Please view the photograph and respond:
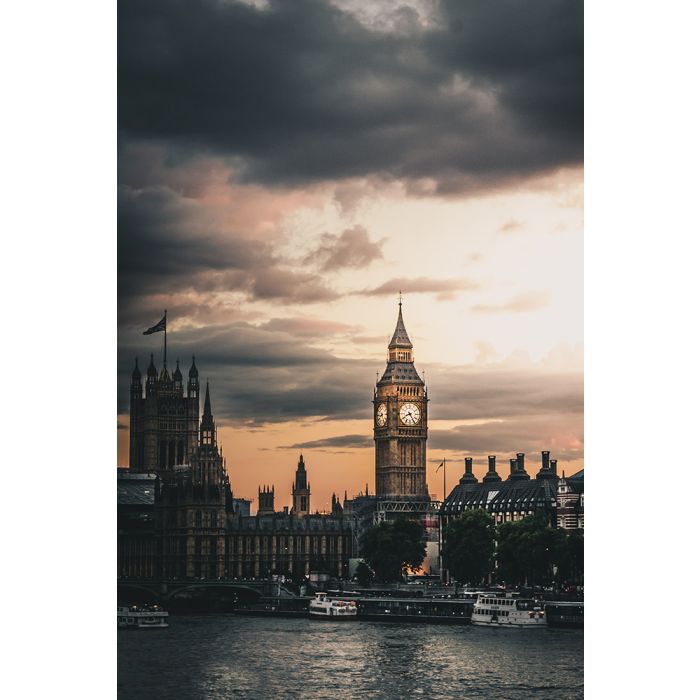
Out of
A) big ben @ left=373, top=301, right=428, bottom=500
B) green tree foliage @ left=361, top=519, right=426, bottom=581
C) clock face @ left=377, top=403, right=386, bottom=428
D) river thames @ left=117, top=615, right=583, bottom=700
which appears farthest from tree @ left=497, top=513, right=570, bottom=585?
clock face @ left=377, top=403, right=386, bottom=428

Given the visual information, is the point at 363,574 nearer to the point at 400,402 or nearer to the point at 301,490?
the point at 301,490

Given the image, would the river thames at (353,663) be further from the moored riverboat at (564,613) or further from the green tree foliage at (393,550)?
the green tree foliage at (393,550)

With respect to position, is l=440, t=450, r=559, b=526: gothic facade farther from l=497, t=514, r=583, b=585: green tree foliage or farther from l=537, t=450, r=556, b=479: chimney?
l=497, t=514, r=583, b=585: green tree foliage

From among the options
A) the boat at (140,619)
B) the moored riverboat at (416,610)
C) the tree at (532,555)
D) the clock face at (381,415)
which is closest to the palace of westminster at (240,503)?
the clock face at (381,415)

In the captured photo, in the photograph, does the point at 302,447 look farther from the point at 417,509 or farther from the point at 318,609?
the point at 417,509

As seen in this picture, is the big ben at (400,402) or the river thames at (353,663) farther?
the big ben at (400,402)

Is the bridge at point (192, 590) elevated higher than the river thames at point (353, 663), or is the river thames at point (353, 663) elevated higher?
the river thames at point (353, 663)

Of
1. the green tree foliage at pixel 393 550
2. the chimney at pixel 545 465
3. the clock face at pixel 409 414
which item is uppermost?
the clock face at pixel 409 414
